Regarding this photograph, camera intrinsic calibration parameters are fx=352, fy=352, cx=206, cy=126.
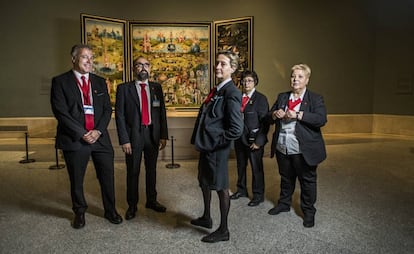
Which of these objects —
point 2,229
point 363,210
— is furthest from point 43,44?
point 363,210

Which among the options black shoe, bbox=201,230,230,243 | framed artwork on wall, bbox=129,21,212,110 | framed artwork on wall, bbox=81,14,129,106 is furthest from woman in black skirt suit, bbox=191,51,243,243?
framed artwork on wall, bbox=129,21,212,110

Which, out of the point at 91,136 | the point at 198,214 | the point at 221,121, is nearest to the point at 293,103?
the point at 221,121

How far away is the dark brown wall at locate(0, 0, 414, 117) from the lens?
26.9 ft

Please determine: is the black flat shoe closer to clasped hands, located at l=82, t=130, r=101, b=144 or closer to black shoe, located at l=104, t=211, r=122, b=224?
black shoe, located at l=104, t=211, r=122, b=224

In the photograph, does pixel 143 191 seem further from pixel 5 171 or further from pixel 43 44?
pixel 43 44

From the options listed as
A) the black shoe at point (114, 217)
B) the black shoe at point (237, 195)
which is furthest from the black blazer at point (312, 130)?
the black shoe at point (114, 217)

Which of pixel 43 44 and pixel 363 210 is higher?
pixel 43 44

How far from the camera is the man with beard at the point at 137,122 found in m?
3.48

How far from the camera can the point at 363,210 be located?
3.77 m

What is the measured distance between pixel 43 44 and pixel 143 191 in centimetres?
554

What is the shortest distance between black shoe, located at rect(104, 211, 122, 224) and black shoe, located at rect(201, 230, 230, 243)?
91 cm

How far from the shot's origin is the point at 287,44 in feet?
29.0

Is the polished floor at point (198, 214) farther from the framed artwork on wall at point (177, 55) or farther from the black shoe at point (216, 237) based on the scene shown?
the framed artwork on wall at point (177, 55)

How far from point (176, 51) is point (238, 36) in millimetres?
1523
